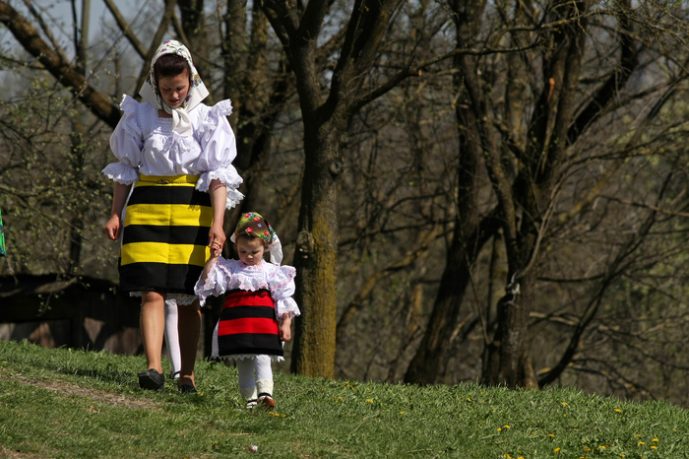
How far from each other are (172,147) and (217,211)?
505mm

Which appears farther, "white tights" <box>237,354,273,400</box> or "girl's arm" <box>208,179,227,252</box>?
"girl's arm" <box>208,179,227,252</box>

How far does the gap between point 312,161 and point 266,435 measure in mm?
6169

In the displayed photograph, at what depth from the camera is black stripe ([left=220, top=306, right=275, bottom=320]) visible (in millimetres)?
7445

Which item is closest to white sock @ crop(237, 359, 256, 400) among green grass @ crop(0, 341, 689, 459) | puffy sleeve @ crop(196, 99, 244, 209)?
green grass @ crop(0, 341, 689, 459)

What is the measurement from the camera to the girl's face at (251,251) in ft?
24.8

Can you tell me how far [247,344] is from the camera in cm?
738

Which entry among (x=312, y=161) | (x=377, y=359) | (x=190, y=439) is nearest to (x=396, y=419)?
(x=190, y=439)

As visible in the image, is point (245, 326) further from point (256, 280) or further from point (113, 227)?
point (113, 227)

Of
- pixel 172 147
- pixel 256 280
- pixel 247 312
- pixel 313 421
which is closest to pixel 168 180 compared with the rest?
pixel 172 147

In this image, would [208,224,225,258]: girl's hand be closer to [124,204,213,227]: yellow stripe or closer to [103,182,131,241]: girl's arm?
[124,204,213,227]: yellow stripe

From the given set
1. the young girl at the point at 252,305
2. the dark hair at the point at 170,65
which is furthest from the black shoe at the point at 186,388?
the dark hair at the point at 170,65

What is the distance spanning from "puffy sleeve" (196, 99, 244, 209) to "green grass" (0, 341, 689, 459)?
1.35 meters

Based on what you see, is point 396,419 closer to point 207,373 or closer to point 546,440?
point 546,440

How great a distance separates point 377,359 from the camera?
31.8 meters
